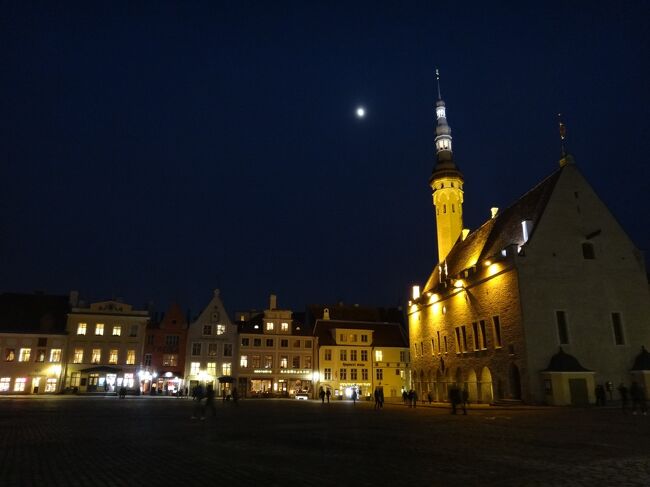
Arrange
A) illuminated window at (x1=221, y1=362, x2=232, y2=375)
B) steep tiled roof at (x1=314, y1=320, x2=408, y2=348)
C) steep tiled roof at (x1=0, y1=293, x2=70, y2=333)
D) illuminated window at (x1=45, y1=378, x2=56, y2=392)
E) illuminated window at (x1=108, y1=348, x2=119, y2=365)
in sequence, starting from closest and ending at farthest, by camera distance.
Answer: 1. illuminated window at (x1=45, y1=378, x2=56, y2=392)
2. steep tiled roof at (x1=0, y1=293, x2=70, y2=333)
3. illuminated window at (x1=108, y1=348, x2=119, y2=365)
4. illuminated window at (x1=221, y1=362, x2=232, y2=375)
5. steep tiled roof at (x1=314, y1=320, x2=408, y2=348)

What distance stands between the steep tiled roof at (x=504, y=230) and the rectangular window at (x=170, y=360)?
35057mm

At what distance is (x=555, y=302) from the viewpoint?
124 feet

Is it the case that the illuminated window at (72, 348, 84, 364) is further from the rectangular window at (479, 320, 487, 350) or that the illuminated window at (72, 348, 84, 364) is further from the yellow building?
the rectangular window at (479, 320, 487, 350)

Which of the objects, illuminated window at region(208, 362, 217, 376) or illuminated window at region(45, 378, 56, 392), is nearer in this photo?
illuminated window at region(45, 378, 56, 392)

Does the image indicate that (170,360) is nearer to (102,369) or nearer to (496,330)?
(102,369)

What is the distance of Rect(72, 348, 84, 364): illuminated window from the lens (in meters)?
60.5

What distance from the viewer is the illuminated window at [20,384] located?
189 feet

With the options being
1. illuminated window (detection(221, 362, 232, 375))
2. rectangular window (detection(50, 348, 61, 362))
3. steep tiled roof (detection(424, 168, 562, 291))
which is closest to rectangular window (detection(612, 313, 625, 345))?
steep tiled roof (detection(424, 168, 562, 291))

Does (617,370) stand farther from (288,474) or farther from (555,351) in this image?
(288,474)

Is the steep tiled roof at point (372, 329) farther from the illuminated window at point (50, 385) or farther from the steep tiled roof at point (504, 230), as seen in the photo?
the illuminated window at point (50, 385)

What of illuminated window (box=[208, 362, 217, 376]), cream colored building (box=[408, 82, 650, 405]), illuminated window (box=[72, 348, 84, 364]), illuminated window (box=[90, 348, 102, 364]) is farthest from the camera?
illuminated window (box=[208, 362, 217, 376])

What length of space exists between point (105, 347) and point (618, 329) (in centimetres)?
5402

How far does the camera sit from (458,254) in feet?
183

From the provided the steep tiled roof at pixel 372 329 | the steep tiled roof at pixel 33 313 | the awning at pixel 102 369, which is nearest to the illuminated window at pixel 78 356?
the awning at pixel 102 369
